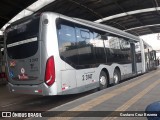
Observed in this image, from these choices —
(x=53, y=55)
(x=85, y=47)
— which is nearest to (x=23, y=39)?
(x=53, y=55)

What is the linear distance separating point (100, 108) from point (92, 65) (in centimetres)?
391

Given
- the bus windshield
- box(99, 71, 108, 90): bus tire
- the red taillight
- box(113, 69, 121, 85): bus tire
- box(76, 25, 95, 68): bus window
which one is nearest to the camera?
the red taillight

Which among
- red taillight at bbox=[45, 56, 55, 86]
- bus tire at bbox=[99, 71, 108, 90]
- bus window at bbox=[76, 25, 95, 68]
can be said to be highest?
bus window at bbox=[76, 25, 95, 68]

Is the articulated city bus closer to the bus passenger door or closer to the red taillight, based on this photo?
the red taillight

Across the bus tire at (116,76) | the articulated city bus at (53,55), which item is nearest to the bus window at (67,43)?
the articulated city bus at (53,55)

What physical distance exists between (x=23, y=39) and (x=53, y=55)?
1.48 meters

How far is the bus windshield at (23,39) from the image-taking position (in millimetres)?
8000

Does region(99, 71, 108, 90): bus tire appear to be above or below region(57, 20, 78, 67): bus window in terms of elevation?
below

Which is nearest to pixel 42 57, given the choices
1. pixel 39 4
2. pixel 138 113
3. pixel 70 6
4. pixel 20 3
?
pixel 138 113

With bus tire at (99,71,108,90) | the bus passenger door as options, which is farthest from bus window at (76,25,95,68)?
the bus passenger door

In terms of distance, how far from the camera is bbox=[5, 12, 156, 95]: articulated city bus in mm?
7668

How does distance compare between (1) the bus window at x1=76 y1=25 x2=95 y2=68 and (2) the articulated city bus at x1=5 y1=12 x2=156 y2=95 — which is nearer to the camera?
(2) the articulated city bus at x1=5 y1=12 x2=156 y2=95

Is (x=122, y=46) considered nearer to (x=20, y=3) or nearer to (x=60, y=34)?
(x=60, y=34)

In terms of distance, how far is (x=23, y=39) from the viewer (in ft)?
27.4
